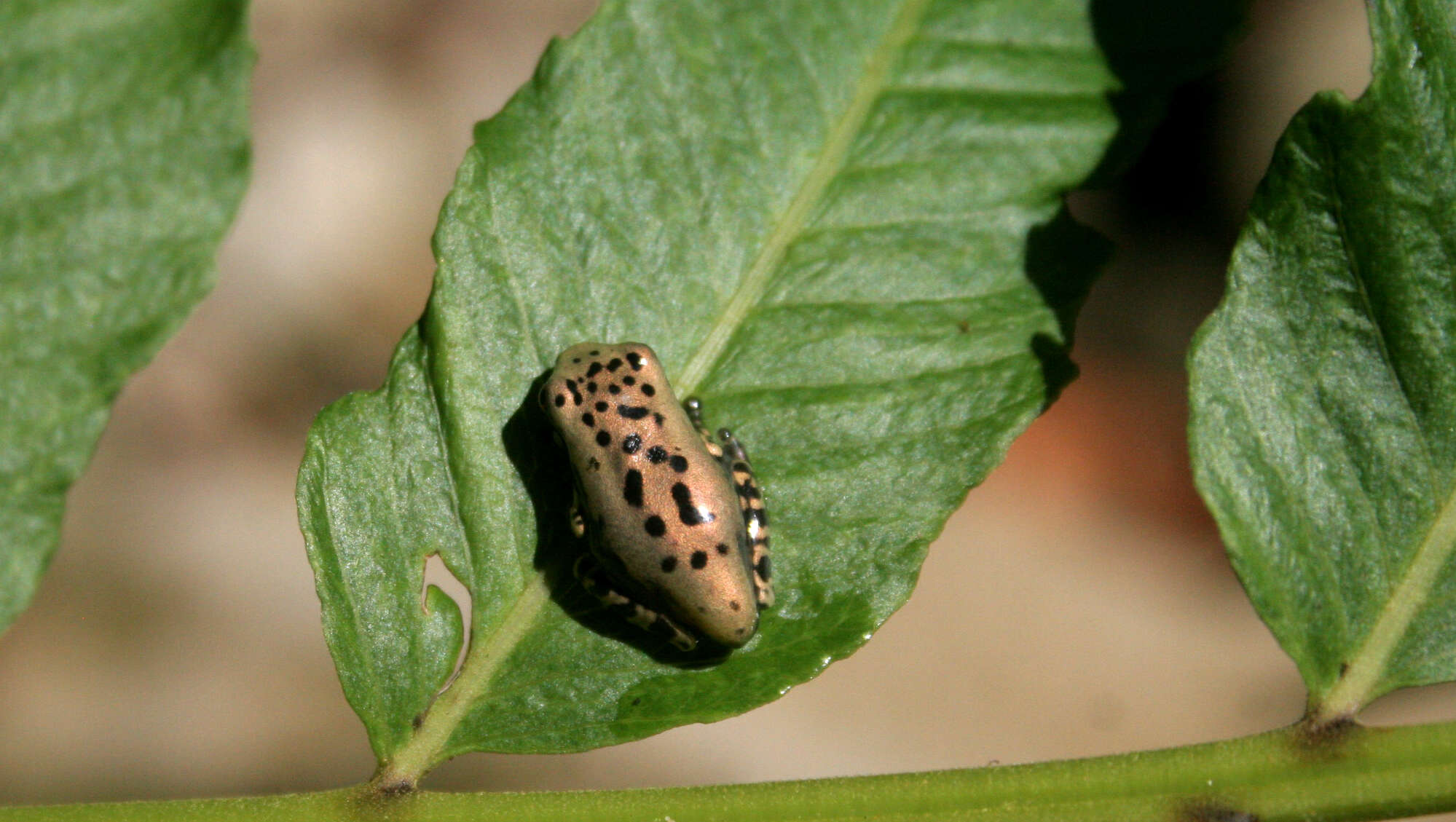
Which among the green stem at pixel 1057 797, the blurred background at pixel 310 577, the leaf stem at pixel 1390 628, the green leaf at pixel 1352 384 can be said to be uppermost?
the green leaf at pixel 1352 384

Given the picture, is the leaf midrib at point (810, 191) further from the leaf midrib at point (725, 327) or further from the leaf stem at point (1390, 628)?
the leaf stem at point (1390, 628)

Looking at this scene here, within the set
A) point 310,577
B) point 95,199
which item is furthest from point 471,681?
point 310,577

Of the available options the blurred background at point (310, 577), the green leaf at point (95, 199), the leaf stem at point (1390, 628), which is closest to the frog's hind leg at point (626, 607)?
the green leaf at point (95, 199)

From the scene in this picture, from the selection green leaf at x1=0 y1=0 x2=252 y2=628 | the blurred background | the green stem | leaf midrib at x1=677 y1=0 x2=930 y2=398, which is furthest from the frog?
the blurred background

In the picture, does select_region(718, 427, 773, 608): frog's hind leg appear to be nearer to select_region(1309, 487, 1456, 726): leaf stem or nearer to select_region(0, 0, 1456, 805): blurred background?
select_region(1309, 487, 1456, 726): leaf stem

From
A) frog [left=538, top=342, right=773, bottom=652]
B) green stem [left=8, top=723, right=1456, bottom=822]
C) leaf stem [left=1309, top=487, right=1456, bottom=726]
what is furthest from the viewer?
frog [left=538, top=342, right=773, bottom=652]
